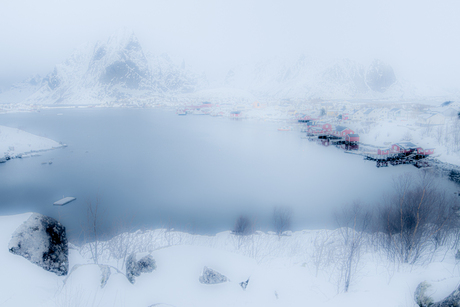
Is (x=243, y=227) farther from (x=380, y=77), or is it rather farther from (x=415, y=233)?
(x=380, y=77)

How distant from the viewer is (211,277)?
1.77 m

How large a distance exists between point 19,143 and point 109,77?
58174 millimetres

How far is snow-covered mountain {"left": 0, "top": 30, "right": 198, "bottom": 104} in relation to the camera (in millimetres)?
54156

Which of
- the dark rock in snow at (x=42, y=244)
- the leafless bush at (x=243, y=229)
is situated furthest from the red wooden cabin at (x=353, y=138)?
the dark rock in snow at (x=42, y=244)

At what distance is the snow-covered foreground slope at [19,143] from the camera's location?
9.15 m

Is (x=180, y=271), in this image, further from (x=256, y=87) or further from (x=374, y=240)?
(x=256, y=87)

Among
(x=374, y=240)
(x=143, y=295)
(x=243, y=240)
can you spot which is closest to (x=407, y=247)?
(x=374, y=240)

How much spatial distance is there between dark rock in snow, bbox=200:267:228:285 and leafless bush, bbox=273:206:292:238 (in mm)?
2441

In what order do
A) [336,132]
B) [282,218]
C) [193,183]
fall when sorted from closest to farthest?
[282,218] → [193,183] → [336,132]

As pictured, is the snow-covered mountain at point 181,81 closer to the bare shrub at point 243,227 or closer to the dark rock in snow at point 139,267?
the bare shrub at point 243,227

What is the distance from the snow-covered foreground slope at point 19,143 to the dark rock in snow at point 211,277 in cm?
1093

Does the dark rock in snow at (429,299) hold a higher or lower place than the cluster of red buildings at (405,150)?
higher

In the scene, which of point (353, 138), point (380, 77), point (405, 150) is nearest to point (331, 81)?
point (380, 77)

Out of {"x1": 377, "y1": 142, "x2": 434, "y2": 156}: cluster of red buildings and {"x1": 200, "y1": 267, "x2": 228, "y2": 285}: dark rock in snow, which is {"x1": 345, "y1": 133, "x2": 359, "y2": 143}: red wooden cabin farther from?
{"x1": 200, "y1": 267, "x2": 228, "y2": 285}: dark rock in snow
